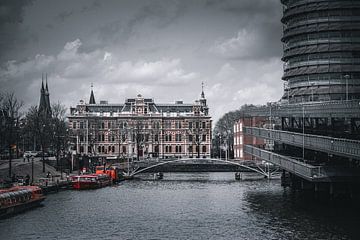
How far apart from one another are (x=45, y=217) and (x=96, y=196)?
945 inches

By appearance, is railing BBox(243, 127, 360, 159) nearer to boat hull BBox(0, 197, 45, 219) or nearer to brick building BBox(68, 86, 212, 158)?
boat hull BBox(0, 197, 45, 219)

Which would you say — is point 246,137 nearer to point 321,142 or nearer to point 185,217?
point 321,142

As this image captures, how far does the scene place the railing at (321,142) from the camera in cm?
6212

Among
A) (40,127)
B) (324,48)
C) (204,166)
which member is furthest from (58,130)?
(324,48)

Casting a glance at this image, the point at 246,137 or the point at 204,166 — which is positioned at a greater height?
the point at 246,137

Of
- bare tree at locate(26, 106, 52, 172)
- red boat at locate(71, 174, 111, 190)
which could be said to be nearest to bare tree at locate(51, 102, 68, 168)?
bare tree at locate(26, 106, 52, 172)

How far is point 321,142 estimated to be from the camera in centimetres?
7388

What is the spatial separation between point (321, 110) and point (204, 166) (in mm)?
73336

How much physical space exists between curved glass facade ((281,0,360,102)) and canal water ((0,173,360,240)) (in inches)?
949

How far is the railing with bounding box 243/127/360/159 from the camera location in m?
62.1

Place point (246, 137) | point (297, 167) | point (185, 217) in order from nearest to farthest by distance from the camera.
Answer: point (185, 217) → point (297, 167) → point (246, 137)

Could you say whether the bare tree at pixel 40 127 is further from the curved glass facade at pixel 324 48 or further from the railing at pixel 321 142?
the curved glass facade at pixel 324 48

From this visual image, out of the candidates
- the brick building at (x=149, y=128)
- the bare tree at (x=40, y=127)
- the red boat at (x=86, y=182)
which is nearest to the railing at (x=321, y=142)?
the red boat at (x=86, y=182)

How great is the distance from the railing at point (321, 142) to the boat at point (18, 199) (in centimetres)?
3490
